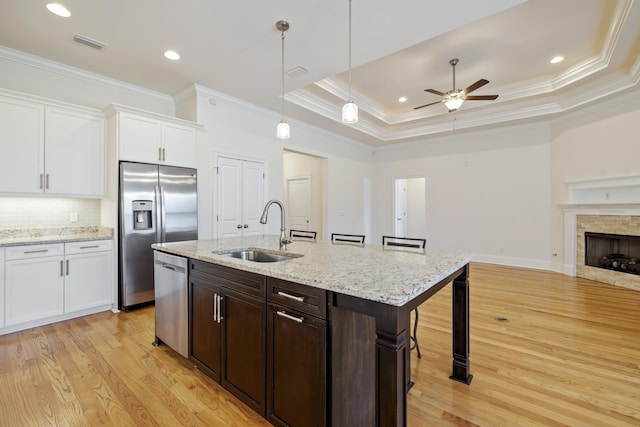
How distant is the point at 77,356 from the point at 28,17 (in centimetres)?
315

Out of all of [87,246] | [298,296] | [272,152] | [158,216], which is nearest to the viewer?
[298,296]

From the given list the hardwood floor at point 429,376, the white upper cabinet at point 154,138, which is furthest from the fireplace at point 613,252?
the white upper cabinet at point 154,138

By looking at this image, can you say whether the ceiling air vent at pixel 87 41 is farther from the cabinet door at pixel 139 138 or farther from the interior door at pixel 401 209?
the interior door at pixel 401 209

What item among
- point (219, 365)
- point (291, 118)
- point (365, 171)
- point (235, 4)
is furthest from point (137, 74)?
point (365, 171)

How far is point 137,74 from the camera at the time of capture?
12.3 ft

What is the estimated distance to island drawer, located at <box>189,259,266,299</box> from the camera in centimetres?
167

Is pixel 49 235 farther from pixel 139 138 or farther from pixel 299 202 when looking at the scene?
pixel 299 202

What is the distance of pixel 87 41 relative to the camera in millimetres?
3008

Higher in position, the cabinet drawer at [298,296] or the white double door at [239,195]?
the white double door at [239,195]

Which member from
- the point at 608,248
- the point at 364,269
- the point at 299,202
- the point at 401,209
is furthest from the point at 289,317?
the point at 401,209

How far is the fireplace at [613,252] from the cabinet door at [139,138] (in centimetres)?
711

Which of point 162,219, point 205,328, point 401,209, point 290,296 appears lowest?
point 205,328

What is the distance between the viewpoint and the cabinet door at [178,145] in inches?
150

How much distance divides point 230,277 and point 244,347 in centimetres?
44
